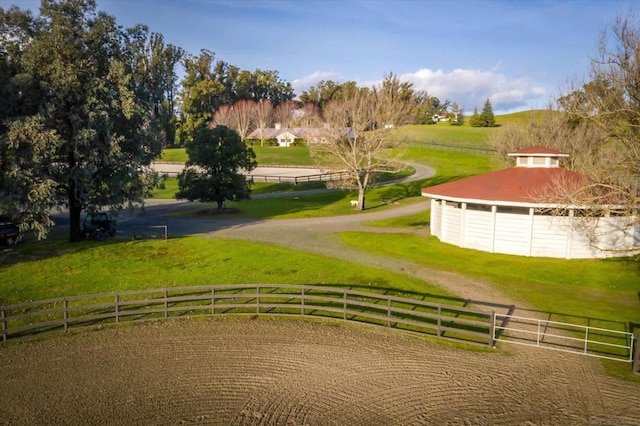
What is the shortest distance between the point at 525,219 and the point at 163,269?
20.5 m

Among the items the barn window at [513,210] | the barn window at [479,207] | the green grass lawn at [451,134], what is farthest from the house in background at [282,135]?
the barn window at [513,210]

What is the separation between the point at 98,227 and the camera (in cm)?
3134

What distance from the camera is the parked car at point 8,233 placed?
27797 mm

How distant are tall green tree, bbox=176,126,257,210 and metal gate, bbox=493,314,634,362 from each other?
2956 centimetres

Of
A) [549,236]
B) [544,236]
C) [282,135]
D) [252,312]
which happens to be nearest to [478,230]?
[544,236]

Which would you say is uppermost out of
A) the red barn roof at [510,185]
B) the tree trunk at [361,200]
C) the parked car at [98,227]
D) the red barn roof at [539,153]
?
the red barn roof at [539,153]

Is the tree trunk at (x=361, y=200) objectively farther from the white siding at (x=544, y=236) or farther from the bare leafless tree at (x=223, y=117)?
the bare leafless tree at (x=223, y=117)

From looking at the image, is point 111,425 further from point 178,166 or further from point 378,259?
point 178,166

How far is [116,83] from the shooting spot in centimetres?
2806

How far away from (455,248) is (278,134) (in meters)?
87.6

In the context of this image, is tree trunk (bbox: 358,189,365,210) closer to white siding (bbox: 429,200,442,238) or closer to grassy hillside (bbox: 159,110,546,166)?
white siding (bbox: 429,200,442,238)

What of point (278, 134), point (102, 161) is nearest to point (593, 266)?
point (102, 161)

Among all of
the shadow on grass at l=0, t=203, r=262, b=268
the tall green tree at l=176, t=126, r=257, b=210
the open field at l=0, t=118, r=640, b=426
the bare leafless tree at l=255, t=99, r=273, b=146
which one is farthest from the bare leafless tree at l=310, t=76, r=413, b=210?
the bare leafless tree at l=255, t=99, r=273, b=146

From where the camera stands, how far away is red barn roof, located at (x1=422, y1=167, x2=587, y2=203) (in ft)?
87.2
